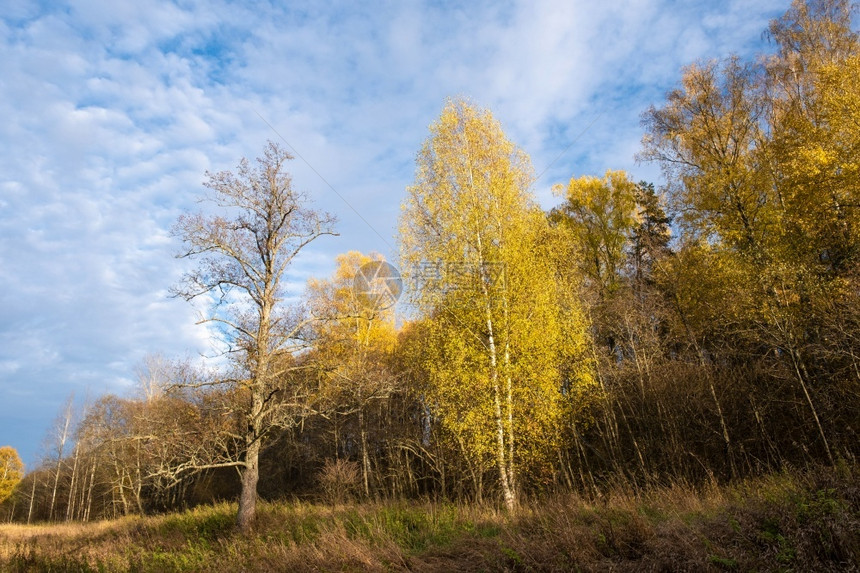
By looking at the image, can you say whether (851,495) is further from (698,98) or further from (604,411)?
(698,98)

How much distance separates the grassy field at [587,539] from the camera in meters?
4.29

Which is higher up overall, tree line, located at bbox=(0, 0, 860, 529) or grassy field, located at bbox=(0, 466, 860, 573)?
tree line, located at bbox=(0, 0, 860, 529)

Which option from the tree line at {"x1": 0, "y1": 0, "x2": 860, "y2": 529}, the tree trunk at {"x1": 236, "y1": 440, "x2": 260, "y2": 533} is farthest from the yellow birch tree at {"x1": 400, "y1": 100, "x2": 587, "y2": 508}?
the tree trunk at {"x1": 236, "y1": 440, "x2": 260, "y2": 533}

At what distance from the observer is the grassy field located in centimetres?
429

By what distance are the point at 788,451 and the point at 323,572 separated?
11831 mm

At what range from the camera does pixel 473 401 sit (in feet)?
35.3

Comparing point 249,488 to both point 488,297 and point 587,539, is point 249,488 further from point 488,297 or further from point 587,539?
point 587,539

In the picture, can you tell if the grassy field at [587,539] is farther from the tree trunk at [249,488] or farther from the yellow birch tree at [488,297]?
the yellow birch tree at [488,297]

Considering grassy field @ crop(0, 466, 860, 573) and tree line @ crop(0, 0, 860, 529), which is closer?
grassy field @ crop(0, 466, 860, 573)

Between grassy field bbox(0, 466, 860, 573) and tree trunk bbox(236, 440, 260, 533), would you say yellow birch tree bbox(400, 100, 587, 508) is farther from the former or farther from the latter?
tree trunk bbox(236, 440, 260, 533)

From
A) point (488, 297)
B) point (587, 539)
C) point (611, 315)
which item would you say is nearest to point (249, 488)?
point (488, 297)

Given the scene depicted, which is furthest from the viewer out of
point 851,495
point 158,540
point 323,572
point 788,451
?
point 158,540

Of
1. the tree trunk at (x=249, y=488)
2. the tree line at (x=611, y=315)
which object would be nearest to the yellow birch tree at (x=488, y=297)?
the tree line at (x=611, y=315)

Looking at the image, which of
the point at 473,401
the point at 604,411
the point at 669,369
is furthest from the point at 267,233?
the point at 669,369
